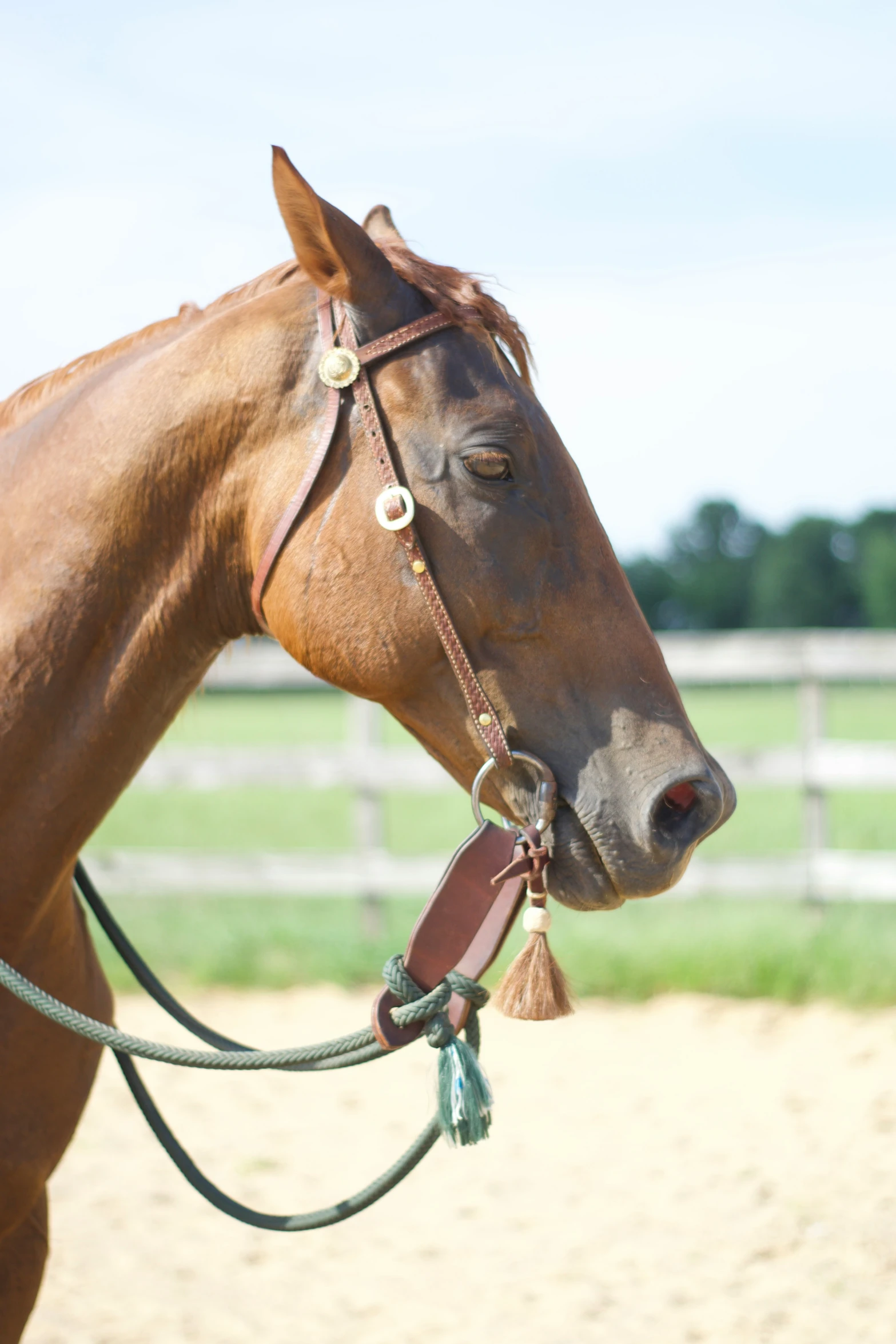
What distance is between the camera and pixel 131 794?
19.7 meters

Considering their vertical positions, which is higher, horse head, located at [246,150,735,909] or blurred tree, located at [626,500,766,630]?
horse head, located at [246,150,735,909]

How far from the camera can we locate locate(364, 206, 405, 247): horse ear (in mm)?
2068

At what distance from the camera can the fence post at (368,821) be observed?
6.50 meters

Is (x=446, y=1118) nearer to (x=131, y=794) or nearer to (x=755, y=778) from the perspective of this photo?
(x=755, y=778)

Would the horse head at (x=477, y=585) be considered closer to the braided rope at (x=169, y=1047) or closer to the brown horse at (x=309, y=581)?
the brown horse at (x=309, y=581)

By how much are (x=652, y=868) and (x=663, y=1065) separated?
3699mm

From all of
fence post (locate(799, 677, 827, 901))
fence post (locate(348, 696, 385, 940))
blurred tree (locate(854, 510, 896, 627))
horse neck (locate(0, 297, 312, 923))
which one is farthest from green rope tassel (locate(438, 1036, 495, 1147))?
blurred tree (locate(854, 510, 896, 627))

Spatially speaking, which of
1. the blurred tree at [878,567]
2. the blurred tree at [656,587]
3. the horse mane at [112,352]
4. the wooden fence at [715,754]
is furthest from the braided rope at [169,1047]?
the blurred tree at [878,567]

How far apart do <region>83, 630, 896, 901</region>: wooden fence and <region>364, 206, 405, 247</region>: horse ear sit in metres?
3.82

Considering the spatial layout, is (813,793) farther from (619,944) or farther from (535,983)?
(535,983)

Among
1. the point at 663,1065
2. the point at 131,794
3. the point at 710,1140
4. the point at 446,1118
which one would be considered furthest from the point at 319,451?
the point at 131,794

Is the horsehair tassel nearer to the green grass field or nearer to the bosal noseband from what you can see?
the bosal noseband

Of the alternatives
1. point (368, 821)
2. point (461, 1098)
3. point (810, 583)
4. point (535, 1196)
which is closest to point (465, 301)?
point (461, 1098)

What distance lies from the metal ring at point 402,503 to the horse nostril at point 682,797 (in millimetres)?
541
